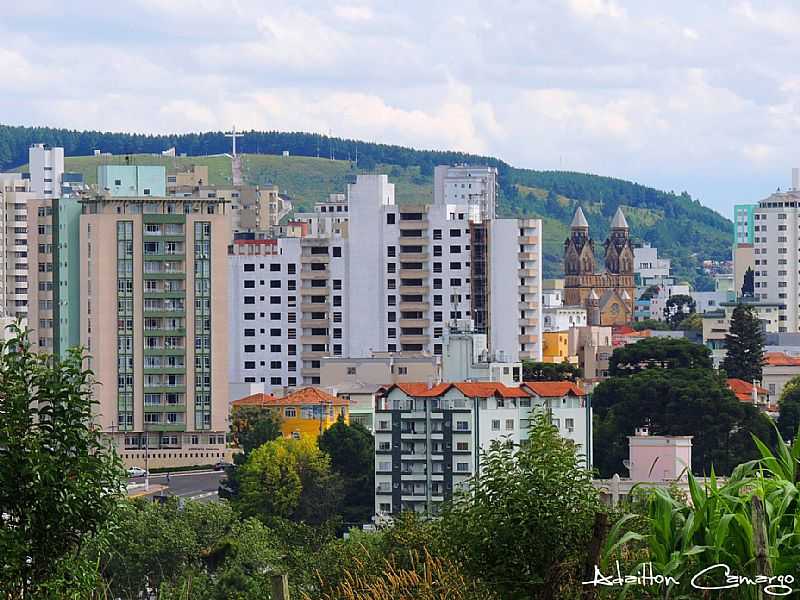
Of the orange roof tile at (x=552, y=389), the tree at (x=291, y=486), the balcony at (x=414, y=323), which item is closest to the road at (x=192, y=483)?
the tree at (x=291, y=486)

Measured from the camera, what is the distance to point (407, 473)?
204ft

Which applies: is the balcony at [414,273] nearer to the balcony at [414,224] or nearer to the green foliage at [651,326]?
the balcony at [414,224]

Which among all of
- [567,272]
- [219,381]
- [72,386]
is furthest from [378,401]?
[567,272]

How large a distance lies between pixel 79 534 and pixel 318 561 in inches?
956

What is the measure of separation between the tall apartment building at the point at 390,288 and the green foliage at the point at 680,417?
2135 cm

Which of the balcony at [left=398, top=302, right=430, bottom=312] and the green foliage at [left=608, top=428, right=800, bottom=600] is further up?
the balcony at [left=398, top=302, right=430, bottom=312]

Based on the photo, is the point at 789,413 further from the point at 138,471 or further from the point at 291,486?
the point at 138,471

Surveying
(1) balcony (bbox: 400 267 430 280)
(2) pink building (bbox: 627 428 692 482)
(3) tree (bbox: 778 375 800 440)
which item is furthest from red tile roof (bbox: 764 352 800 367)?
(2) pink building (bbox: 627 428 692 482)

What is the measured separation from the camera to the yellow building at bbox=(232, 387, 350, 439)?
76500 mm

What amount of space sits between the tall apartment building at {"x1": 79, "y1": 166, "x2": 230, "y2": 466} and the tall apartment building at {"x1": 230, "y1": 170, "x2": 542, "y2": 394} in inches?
568

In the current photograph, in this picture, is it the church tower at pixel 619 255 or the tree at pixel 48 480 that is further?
the church tower at pixel 619 255

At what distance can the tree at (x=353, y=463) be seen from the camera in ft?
209

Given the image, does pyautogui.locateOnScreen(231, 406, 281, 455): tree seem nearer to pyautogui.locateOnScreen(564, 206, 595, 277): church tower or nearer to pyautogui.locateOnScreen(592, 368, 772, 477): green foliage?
pyautogui.locateOnScreen(592, 368, 772, 477): green foliage

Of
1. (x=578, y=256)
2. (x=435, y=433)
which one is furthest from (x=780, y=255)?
(x=435, y=433)
